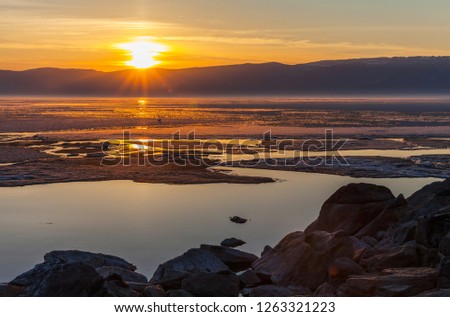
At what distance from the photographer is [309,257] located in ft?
37.4

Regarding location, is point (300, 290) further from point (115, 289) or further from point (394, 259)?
point (115, 289)

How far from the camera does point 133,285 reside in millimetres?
10297

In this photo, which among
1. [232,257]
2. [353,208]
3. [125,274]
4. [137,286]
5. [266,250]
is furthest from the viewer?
[353,208]

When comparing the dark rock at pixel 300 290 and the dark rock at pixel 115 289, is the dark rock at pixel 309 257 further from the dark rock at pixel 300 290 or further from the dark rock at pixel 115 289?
the dark rock at pixel 115 289

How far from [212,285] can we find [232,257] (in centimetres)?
243

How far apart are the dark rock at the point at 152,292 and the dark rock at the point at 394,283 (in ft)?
8.75

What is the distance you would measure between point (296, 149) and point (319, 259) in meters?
20.1

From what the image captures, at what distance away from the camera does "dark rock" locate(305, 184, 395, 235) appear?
13375 millimetres

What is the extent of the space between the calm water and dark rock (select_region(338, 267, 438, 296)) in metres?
4.44

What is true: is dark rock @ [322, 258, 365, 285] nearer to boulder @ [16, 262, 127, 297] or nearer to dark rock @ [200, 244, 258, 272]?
dark rock @ [200, 244, 258, 272]

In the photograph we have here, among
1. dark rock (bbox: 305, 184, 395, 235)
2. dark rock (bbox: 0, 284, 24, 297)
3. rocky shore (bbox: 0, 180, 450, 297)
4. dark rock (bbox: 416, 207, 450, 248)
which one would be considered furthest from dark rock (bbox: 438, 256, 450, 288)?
dark rock (bbox: 0, 284, 24, 297)

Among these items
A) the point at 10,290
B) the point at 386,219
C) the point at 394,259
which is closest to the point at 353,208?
the point at 386,219
